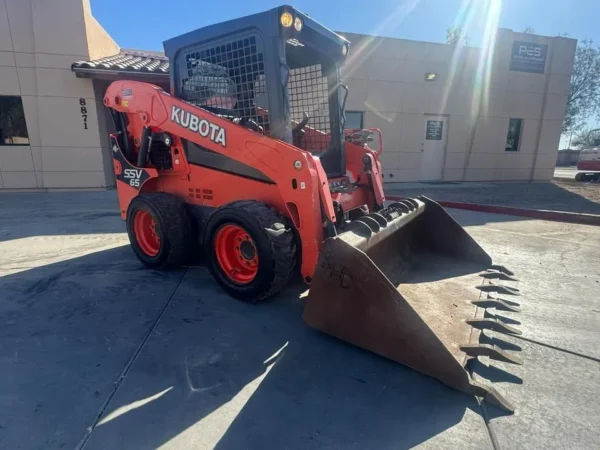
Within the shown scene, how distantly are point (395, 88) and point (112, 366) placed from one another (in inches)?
519

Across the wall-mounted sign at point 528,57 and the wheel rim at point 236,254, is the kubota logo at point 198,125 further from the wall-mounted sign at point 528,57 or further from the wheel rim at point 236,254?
the wall-mounted sign at point 528,57

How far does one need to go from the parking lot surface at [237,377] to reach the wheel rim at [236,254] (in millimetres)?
269

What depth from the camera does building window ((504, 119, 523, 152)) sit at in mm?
14766

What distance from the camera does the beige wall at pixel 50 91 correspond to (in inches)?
377

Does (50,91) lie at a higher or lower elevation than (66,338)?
higher

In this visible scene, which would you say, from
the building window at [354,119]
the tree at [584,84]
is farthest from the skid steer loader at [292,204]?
the tree at [584,84]

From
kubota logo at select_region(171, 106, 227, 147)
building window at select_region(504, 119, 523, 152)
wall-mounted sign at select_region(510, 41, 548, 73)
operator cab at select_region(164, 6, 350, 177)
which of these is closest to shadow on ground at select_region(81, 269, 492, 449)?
kubota logo at select_region(171, 106, 227, 147)

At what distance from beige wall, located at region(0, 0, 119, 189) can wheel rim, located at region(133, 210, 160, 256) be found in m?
8.01

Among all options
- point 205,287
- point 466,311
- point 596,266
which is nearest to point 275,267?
point 205,287

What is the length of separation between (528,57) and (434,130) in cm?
520

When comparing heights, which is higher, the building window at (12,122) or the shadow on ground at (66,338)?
the building window at (12,122)

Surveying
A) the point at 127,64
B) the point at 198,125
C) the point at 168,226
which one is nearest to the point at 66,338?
the point at 168,226

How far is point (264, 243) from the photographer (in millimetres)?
2850

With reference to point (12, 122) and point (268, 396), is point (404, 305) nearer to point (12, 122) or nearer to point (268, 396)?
point (268, 396)
